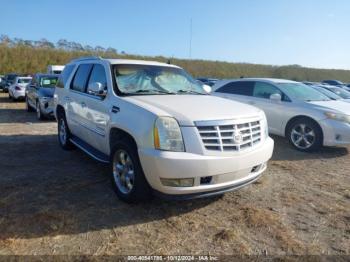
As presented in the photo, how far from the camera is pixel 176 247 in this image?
3143mm

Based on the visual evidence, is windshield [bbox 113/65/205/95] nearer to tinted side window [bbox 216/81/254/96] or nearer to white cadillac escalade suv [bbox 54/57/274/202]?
white cadillac escalade suv [bbox 54/57/274/202]

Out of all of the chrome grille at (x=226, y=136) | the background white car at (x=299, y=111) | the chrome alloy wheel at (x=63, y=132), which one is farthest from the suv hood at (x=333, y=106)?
the chrome alloy wheel at (x=63, y=132)

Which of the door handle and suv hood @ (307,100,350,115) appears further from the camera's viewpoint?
suv hood @ (307,100,350,115)

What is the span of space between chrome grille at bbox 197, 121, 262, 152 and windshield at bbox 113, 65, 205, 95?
57.0 inches

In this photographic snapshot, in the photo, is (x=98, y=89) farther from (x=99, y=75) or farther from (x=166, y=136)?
(x=166, y=136)

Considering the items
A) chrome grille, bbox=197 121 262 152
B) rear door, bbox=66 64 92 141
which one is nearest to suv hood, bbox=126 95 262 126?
chrome grille, bbox=197 121 262 152

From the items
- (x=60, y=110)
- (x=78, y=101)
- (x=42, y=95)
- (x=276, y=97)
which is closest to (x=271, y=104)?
(x=276, y=97)

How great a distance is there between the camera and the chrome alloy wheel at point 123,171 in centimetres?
397

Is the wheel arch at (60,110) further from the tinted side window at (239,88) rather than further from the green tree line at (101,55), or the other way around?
the green tree line at (101,55)

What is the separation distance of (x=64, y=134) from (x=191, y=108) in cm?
383

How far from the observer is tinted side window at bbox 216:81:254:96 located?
8.83m

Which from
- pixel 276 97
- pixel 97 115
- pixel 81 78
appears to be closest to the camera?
pixel 97 115

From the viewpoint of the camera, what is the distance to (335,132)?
22.4 ft

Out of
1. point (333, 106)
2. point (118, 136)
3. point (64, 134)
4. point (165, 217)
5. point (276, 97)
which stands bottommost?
point (165, 217)
